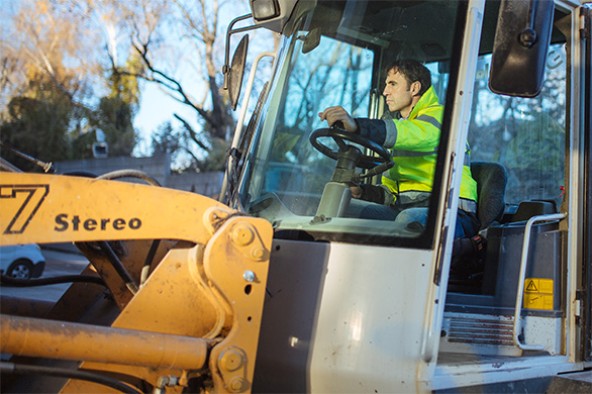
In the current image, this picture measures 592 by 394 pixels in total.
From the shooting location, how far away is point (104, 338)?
230 centimetres

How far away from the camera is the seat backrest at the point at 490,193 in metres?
3.97

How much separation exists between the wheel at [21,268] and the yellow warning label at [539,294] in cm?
871

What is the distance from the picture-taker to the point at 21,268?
1036 centimetres

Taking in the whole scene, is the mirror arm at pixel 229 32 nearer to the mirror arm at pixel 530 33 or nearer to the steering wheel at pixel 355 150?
the steering wheel at pixel 355 150

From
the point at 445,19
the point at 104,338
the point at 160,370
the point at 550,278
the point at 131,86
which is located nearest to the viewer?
the point at 104,338

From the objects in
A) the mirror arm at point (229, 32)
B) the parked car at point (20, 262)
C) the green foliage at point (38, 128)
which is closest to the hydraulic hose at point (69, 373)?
the mirror arm at point (229, 32)

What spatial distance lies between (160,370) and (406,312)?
0.95 metres

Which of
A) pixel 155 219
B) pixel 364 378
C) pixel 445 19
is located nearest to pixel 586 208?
pixel 445 19

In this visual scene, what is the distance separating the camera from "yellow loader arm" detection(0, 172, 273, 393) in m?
2.43

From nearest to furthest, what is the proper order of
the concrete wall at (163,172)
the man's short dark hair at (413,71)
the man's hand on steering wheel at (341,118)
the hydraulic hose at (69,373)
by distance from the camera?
the hydraulic hose at (69,373)
the man's hand on steering wheel at (341,118)
the man's short dark hair at (413,71)
the concrete wall at (163,172)

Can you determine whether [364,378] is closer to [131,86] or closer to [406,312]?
[406,312]

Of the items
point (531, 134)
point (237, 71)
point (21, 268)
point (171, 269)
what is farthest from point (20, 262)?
point (171, 269)

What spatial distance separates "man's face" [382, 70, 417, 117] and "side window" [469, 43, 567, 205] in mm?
1370

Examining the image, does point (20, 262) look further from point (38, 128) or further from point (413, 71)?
point (38, 128)
